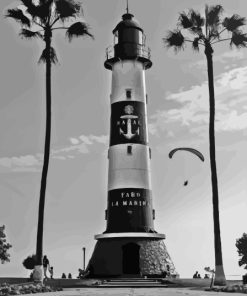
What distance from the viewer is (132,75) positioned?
157ft

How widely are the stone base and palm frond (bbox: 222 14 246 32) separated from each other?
17.0 m

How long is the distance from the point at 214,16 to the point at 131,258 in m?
18.7

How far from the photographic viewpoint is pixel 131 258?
43906 mm

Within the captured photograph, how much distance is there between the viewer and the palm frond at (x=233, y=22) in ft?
130

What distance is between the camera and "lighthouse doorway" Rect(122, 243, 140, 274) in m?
43.7

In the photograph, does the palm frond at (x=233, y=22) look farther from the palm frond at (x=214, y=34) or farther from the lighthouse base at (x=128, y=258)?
the lighthouse base at (x=128, y=258)

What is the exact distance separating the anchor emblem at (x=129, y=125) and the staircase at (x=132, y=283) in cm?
1114

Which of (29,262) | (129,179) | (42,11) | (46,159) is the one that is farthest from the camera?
(29,262)

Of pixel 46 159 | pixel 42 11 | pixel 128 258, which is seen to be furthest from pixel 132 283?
pixel 42 11

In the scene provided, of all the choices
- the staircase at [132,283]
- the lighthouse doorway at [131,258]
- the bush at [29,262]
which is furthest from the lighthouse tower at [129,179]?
the bush at [29,262]

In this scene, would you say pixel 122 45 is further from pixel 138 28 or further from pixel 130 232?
pixel 130 232

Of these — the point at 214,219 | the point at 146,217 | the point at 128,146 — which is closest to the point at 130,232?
the point at 146,217

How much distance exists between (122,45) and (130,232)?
15.5 m

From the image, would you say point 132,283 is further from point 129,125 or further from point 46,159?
point 129,125
